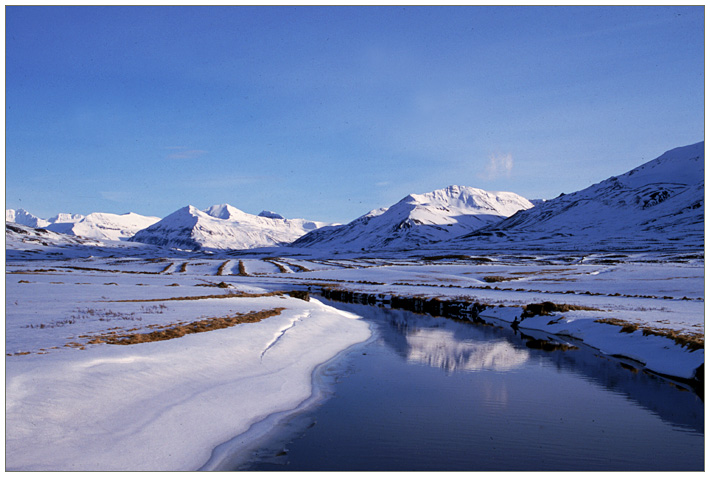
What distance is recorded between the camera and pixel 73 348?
1875 centimetres

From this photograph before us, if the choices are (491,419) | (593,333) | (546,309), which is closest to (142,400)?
(491,419)

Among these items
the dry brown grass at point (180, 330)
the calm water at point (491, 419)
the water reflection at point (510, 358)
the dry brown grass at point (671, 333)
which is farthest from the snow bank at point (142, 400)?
the dry brown grass at point (671, 333)

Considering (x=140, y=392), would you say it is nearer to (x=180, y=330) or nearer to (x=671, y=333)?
(x=180, y=330)

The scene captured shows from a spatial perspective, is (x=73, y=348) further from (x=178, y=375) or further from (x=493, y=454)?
(x=493, y=454)

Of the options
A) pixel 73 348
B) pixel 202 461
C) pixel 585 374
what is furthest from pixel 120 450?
pixel 585 374

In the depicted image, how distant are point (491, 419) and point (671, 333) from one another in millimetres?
15034

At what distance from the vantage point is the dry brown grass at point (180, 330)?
21.2 metres

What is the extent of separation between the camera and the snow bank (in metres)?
11.5

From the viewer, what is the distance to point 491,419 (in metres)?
15.5

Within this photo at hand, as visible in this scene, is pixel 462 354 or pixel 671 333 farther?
pixel 462 354

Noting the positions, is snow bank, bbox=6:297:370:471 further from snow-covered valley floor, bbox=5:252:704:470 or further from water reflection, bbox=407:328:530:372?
water reflection, bbox=407:328:530:372

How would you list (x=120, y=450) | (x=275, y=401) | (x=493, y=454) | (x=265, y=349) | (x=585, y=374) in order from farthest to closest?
(x=265, y=349)
(x=585, y=374)
(x=275, y=401)
(x=493, y=454)
(x=120, y=450)

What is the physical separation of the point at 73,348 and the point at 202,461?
9.73 metres

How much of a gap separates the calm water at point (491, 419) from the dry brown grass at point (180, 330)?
761cm
